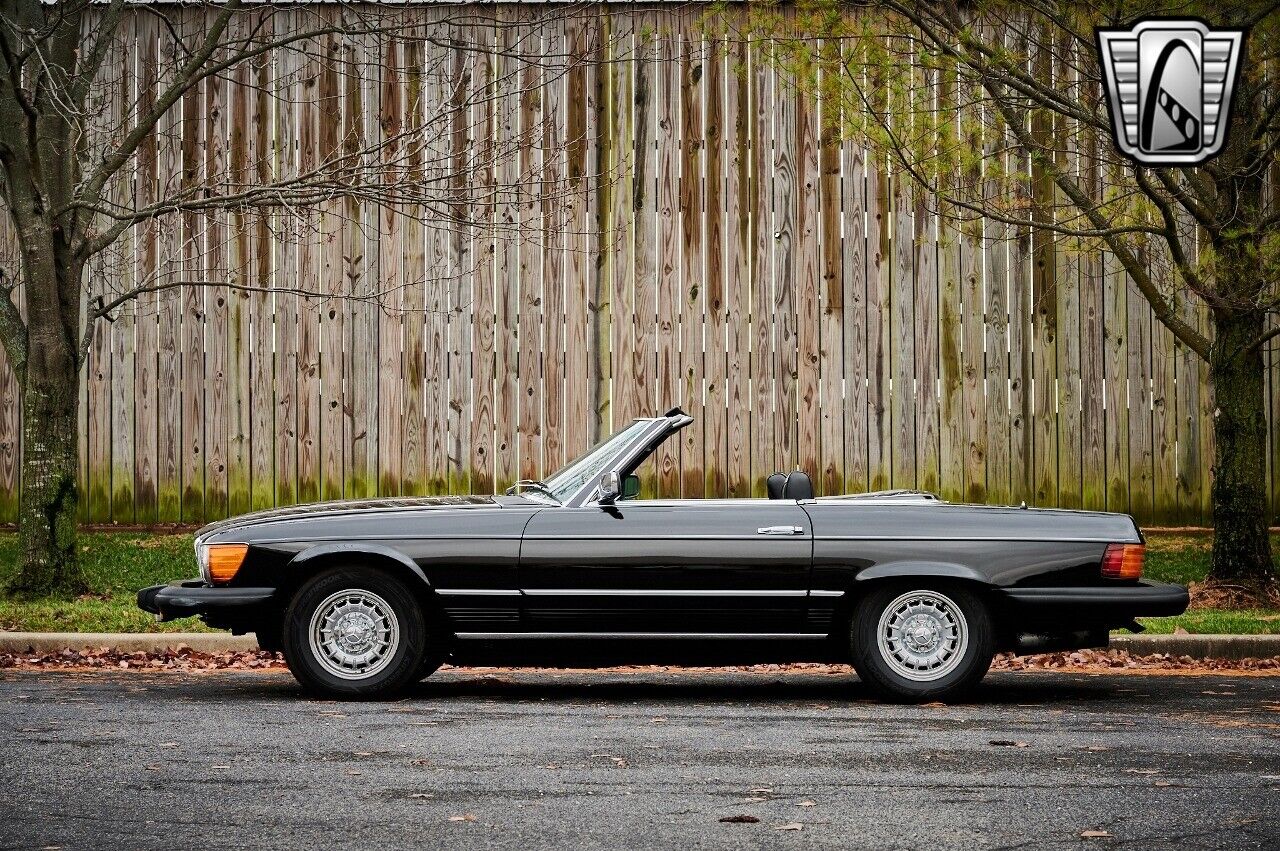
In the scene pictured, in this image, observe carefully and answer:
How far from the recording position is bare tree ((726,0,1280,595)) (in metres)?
10.8

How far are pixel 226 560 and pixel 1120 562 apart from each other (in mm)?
4442

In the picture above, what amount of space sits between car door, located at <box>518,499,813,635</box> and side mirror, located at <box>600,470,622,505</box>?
7.5 inches

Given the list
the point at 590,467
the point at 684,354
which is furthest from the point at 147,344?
the point at 590,467

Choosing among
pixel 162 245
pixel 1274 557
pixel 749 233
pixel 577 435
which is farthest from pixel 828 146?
pixel 162 245

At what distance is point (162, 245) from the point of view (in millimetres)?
14203

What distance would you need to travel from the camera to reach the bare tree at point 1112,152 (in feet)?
35.5

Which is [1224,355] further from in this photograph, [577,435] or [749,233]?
[577,435]

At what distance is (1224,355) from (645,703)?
6.01m

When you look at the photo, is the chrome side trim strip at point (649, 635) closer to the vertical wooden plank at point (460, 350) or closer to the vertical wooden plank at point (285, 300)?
the vertical wooden plank at point (460, 350)

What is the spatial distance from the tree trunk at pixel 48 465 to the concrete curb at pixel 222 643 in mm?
1597

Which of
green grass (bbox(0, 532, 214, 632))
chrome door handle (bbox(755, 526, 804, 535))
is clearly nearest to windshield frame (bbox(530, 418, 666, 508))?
chrome door handle (bbox(755, 526, 804, 535))

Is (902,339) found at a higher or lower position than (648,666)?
higher

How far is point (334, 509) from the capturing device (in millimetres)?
8273

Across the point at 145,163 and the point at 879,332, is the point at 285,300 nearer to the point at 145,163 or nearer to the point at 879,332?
the point at 145,163
